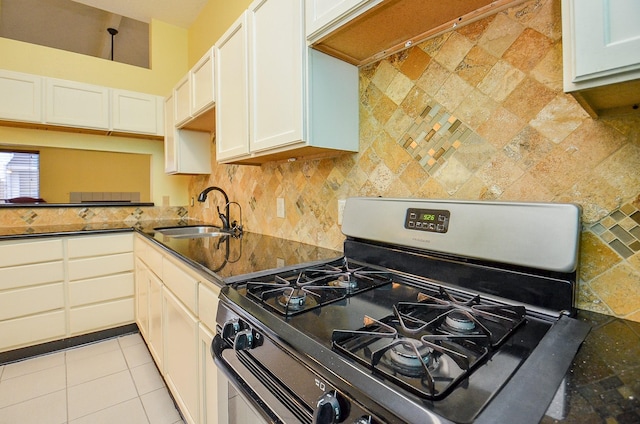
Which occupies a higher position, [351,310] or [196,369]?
[351,310]

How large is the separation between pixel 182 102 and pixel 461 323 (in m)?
2.61

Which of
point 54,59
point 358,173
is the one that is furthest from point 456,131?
point 54,59

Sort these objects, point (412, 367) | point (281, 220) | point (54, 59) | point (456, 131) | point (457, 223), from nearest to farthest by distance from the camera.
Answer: point (412, 367), point (457, 223), point (456, 131), point (281, 220), point (54, 59)

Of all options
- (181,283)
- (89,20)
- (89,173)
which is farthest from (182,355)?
(89,173)

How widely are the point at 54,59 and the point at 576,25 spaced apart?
12.4 feet

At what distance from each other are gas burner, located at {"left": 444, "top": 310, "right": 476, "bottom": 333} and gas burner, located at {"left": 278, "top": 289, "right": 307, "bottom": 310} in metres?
0.38

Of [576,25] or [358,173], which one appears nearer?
[576,25]

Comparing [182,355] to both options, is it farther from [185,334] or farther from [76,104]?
[76,104]

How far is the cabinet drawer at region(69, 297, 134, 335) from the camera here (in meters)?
2.45

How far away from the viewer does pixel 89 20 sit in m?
3.34

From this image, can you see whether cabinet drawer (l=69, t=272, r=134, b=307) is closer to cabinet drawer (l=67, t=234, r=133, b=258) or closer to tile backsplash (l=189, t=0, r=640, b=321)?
cabinet drawer (l=67, t=234, r=133, b=258)

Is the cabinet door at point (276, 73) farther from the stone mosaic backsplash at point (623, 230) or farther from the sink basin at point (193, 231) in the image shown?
the sink basin at point (193, 231)

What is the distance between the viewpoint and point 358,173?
146cm

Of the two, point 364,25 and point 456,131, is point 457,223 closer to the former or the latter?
point 456,131
